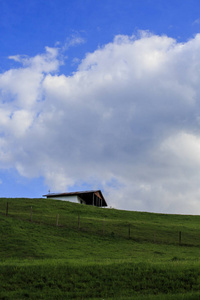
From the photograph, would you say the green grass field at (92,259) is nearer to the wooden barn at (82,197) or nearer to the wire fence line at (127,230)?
the wire fence line at (127,230)

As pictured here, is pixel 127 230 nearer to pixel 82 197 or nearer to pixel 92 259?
pixel 92 259

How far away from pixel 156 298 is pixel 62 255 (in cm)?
1544

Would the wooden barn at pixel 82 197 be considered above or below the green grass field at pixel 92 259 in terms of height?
above

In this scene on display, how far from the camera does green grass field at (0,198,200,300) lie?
56.2 ft

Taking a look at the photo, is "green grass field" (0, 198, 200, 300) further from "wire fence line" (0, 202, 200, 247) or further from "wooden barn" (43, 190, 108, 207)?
"wooden barn" (43, 190, 108, 207)

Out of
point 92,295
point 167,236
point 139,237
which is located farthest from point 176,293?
point 167,236

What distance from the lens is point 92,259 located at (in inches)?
1027

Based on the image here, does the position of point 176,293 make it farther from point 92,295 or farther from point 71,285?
point 71,285

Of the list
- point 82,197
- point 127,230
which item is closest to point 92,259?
point 127,230

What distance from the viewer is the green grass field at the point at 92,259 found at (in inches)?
675

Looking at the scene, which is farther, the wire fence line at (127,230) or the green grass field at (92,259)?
the wire fence line at (127,230)

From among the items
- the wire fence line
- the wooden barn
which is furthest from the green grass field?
the wooden barn

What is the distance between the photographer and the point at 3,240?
33.4 meters

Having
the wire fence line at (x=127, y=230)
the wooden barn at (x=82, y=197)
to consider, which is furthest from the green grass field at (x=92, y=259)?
the wooden barn at (x=82, y=197)
